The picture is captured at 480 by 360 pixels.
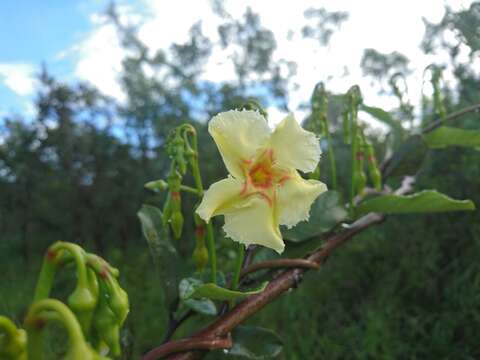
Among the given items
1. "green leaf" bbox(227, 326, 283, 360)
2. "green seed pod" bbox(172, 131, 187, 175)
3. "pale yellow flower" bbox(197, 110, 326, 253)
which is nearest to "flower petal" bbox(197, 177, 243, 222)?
"pale yellow flower" bbox(197, 110, 326, 253)

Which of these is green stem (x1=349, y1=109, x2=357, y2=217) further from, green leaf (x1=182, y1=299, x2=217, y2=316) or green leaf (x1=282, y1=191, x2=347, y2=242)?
green leaf (x1=182, y1=299, x2=217, y2=316)

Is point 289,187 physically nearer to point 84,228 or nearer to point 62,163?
point 84,228

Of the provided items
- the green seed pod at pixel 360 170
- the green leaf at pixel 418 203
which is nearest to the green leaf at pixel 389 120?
the green seed pod at pixel 360 170

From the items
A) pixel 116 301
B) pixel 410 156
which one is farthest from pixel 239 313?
pixel 410 156

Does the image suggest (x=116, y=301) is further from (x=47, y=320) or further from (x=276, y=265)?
(x=276, y=265)

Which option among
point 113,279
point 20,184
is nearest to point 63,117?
point 20,184

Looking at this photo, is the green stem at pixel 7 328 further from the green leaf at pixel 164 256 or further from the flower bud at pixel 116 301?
the green leaf at pixel 164 256
